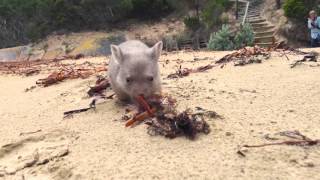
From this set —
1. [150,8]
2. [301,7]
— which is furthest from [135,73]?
[150,8]

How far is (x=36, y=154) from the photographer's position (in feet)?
15.3

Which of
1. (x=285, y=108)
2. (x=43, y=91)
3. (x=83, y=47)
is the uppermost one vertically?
(x=285, y=108)

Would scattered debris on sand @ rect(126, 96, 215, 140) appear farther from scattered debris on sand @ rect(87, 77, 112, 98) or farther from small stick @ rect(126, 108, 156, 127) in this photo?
scattered debris on sand @ rect(87, 77, 112, 98)

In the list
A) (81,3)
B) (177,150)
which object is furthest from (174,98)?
(81,3)

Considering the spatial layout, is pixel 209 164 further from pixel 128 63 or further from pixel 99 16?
pixel 99 16

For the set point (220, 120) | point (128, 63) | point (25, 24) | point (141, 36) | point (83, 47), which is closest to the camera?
point (220, 120)

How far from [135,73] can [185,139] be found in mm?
1250

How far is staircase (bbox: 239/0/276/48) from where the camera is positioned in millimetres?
21592

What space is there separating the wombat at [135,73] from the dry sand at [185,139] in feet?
0.81

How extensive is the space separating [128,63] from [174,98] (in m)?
0.65

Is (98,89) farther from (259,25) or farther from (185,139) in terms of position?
(259,25)

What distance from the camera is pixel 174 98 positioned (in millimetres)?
5867

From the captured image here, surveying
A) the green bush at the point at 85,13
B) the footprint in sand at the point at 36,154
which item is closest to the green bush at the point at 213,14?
the green bush at the point at 85,13

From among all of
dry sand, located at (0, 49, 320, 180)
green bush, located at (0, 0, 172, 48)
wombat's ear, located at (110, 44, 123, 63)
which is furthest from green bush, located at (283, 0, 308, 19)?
wombat's ear, located at (110, 44, 123, 63)
